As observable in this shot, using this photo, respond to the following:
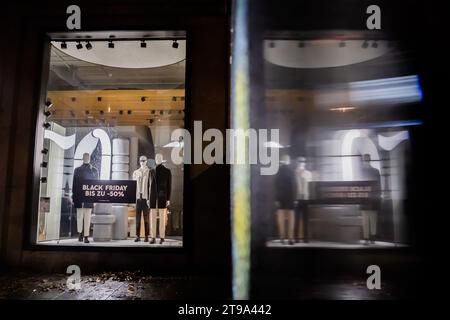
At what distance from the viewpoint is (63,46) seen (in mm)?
5789

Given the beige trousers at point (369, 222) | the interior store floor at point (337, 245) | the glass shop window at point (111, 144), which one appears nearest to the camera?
the interior store floor at point (337, 245)

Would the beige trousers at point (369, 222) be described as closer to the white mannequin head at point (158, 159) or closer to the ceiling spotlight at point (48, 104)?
the white mannequin head at point (158, 159)

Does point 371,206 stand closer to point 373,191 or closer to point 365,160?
point 373,191

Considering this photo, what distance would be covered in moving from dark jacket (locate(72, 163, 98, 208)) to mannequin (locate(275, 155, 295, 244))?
120 inches

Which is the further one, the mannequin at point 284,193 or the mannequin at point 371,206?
the mannequin at point 284,193

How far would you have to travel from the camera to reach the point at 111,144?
6.25m

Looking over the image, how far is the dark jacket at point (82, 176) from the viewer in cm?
569

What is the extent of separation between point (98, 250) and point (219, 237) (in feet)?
6.16

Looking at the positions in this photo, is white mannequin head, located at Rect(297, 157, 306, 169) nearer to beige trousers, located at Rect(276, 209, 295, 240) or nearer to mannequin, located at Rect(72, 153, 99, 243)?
beige trousers, located at Rect(276, 209, 295, 240)

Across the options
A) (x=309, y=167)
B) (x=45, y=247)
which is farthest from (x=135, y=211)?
(x=309, y=167)

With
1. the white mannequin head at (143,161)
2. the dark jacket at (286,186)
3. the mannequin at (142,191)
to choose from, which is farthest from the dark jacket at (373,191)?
the white mannequin head at (143,161)

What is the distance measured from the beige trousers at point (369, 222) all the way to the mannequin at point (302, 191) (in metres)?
0.88

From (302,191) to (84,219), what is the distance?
368 centimetres
